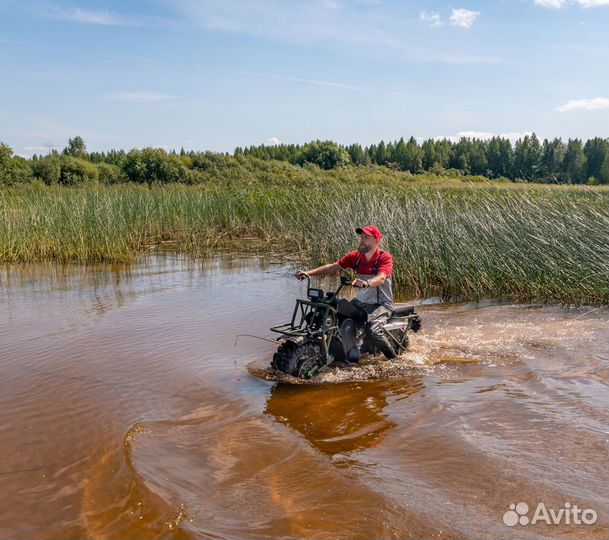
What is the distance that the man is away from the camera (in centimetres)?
666

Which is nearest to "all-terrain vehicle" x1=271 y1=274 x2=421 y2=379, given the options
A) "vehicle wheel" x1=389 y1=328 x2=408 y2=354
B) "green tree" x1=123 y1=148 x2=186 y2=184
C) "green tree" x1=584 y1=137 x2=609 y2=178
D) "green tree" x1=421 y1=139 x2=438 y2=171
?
"vehicle wheel" x1=389 y1=328 x2=408 y2=354

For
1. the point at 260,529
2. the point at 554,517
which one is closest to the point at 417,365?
the point at 554,517

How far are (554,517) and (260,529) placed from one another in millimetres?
1890

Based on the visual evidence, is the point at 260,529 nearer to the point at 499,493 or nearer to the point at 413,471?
the point at 413,471

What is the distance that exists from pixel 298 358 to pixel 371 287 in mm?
1371

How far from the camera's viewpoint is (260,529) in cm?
370

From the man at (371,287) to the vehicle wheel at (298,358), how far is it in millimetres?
495

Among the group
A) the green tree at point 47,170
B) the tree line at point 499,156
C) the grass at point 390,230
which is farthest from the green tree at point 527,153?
the grass at point 390,230

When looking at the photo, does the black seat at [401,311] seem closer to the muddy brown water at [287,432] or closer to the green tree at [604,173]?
the muddy brown water at [287,432]

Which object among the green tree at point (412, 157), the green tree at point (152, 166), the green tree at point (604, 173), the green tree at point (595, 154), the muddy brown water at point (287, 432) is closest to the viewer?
the muddy brown water at point (287, 432)

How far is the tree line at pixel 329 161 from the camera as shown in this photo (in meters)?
35.3

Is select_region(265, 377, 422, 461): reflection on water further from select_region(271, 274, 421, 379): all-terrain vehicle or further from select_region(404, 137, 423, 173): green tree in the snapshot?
select_region(404, 137, 423, 173): green tree

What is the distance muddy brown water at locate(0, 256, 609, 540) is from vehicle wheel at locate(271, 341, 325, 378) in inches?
9.5

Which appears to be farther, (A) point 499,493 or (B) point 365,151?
(B) point 365,151
